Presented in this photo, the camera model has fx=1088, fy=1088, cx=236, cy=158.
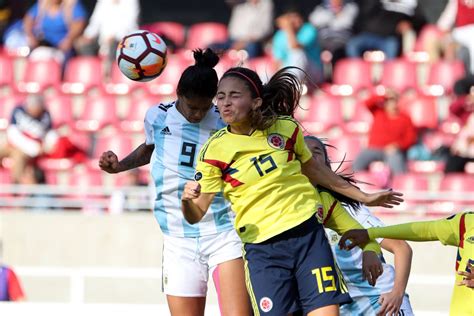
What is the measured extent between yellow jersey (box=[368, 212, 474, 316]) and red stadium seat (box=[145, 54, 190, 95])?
9.08 meters

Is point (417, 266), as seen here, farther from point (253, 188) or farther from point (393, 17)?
point (253, 188)

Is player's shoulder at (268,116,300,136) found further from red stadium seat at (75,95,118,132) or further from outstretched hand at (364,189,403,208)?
red stadium seat at (75,95,118,132)

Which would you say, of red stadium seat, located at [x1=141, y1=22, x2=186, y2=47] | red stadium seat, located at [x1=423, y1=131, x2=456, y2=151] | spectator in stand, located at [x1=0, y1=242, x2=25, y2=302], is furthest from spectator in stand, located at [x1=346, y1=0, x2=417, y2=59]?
spectator in stand, located at [x1=0, y1=242, x2=25, y2=302]

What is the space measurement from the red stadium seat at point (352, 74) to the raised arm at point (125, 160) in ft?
26.3

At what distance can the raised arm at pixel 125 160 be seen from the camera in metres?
5.58

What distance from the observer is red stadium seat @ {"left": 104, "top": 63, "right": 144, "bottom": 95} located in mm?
14172

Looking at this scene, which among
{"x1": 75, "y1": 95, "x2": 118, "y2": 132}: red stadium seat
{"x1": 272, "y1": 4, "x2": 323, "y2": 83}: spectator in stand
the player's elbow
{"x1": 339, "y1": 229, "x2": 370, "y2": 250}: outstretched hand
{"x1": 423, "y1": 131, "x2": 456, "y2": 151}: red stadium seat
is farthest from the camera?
{"x1": 75, "y1": 95, "x2": 118, "y2": 132}: red stadium seat

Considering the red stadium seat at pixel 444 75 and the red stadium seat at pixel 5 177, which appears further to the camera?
the red stadium seat at pixel 444 75

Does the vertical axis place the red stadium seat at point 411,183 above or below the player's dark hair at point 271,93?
below

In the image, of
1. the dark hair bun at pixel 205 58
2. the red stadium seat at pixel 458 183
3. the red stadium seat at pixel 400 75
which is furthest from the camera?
the red stadium seat at pixel 400 75

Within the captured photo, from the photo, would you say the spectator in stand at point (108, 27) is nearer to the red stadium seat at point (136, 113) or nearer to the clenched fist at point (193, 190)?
the red stadium seat at point (136, 113)

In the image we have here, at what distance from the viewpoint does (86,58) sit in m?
14.4

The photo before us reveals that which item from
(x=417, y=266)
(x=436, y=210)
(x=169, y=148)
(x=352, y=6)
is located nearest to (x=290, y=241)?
(x=169, y=148)

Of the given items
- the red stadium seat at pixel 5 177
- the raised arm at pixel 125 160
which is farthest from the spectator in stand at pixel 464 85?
the raised arm at pixel 125 160
